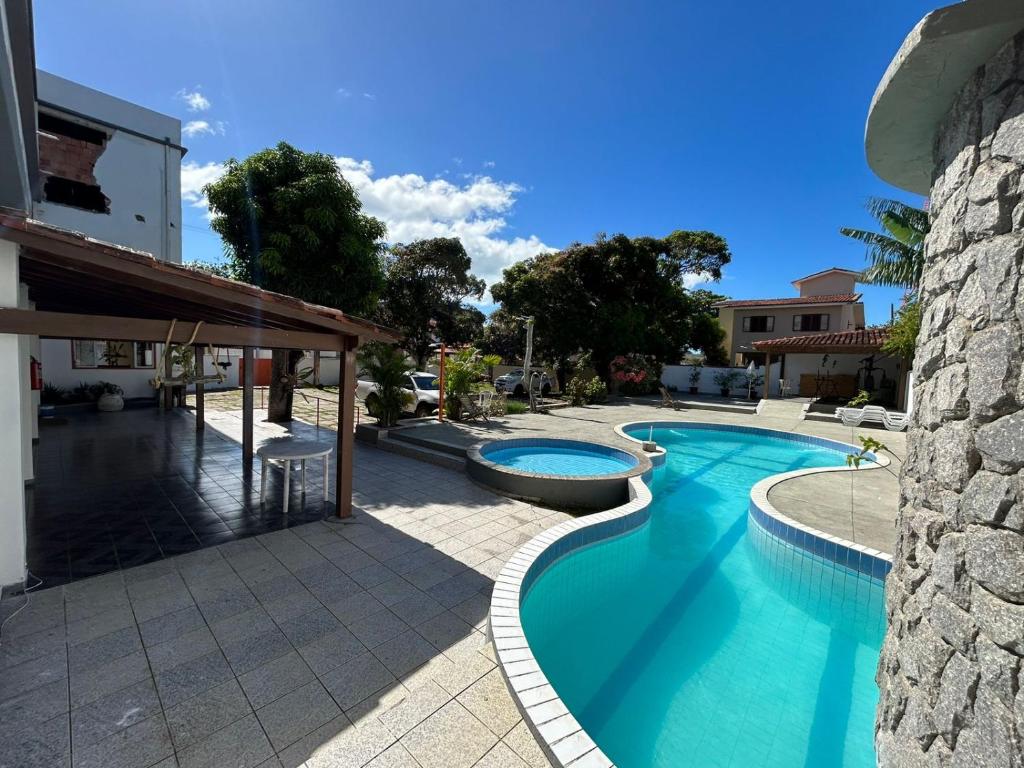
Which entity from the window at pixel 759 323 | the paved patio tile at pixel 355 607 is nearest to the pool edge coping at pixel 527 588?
the paved patio tile at pixel 355 607

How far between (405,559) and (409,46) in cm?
1011

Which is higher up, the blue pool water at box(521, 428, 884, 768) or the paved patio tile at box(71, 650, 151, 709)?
the paved patio tile at box(71, 650, 151, 709)

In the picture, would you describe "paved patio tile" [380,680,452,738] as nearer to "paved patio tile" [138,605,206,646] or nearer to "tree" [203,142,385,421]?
"paved patio tile" [138,605,206,646]

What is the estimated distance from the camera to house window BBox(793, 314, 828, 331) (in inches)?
1014

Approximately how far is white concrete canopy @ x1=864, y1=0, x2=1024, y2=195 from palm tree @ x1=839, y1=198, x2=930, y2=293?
1360 cm

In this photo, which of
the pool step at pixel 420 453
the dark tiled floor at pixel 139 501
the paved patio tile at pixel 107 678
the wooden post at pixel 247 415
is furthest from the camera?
the pool step at pixel 420 453

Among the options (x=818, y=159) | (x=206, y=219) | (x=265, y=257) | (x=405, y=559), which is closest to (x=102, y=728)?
(x=405, y=559)

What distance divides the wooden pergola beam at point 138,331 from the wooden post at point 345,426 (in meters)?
0.16

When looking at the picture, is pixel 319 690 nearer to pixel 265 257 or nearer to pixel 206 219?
pixel 265 257

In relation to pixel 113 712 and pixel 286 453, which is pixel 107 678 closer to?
pixel 113 712

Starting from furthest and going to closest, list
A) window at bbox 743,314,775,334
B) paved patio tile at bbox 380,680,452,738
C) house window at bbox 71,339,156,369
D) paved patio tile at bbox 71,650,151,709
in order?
window at bbox 743,314,775,334 → house window at bbox 71,339,156,369 → paved patio tile at bbox 71,650,151,709 → paved patio tile at bbox 380,680,452,738

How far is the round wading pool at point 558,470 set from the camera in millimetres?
6910

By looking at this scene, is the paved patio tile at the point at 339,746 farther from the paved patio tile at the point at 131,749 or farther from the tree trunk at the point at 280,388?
the tree trunk at the point at 280,388

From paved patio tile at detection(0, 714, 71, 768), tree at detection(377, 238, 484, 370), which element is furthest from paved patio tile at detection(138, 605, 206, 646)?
tree at detection(377, 238, 484, 370)
